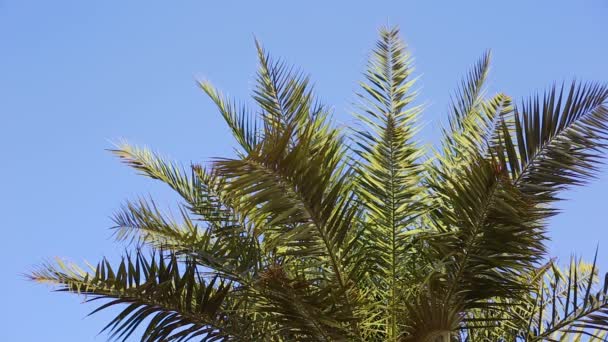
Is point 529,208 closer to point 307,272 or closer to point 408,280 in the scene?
point 408,280

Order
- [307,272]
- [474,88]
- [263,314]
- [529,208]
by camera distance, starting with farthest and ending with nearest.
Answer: [474,88] → [263,314] → [307,272] → [529,208]

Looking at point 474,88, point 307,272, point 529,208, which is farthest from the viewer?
point 474,88

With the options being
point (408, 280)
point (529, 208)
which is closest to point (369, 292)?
point (408, 280)

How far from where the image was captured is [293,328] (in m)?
6.45

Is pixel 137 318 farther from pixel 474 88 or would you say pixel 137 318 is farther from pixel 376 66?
pixel 474 88

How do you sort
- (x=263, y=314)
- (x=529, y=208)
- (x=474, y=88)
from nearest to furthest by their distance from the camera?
1. (x=529, y=208)
2. (x=263, y=314)
3. (x=474, y=88)

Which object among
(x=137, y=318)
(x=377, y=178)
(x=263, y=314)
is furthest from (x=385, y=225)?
(x=137, y=318)

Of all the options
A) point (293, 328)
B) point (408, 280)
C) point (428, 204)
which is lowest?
point (293, 328)

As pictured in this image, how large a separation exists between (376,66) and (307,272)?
1.95m

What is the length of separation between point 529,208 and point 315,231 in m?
1.47

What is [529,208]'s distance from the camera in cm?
619

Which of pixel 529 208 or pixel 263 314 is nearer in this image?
pixel 529 208

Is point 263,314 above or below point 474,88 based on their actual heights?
below

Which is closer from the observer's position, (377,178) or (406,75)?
(377,178)
